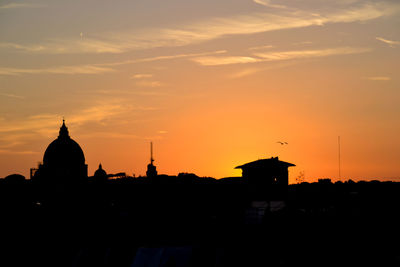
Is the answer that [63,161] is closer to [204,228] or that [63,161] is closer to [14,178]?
[14,178]

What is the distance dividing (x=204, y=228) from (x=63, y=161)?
11010 cm

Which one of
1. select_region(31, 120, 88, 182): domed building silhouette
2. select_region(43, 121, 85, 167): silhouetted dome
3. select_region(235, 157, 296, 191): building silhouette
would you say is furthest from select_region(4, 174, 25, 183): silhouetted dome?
select_region(235, 157, 296, 191): building silhouette

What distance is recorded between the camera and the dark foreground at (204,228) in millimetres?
44969

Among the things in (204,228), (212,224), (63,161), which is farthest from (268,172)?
(63,161)

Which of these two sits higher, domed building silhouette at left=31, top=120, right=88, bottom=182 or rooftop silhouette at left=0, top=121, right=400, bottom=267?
domed building silhouette at left=31, top=120, right=88, bottom=182

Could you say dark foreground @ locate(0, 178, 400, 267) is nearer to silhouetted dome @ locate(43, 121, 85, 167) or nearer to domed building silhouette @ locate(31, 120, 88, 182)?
domed building silhouette @ locate(31, 120, 88, 182)

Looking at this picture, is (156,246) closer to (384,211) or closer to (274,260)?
(274,260)

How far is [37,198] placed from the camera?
3750 inches

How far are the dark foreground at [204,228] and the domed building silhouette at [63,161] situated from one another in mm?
67717

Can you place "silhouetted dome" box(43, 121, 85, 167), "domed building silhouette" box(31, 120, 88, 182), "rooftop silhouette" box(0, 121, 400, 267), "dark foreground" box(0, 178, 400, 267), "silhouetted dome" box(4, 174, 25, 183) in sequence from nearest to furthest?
"dark foreground" box(0, 178, 400, 267) < "rooftop silhouette" box(0, 121, 400, 267) < "silhouetted dome" box(4, 174, 25, 183) < "domed building silhouette" box(31, 120, 88, 182) < "silhouetted dome" box(43, 121, 85, 167)

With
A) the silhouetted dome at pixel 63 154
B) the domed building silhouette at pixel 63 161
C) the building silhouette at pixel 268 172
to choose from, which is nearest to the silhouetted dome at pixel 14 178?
the domed building silhouette at pixel 63 161

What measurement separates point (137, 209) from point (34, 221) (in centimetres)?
901

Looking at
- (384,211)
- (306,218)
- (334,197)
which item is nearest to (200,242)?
(306,218)

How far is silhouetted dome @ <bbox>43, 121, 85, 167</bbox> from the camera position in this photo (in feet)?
530
